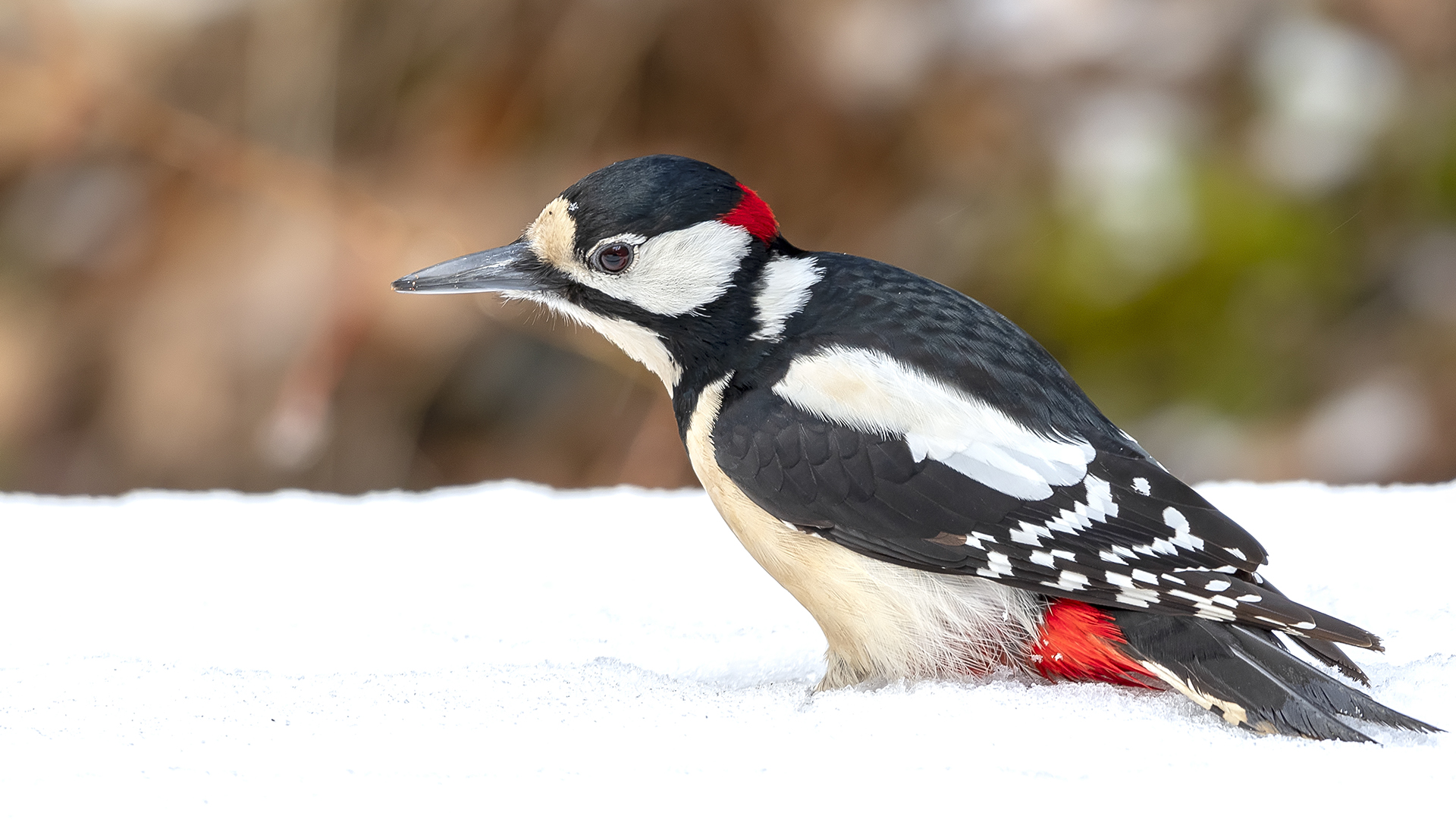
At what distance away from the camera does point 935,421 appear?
2.04 meters

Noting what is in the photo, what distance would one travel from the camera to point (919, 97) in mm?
5039

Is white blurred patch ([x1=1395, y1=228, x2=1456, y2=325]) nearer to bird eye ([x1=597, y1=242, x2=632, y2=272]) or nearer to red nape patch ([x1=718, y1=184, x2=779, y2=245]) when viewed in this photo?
red nape patch ([x1=718, y1=184, x2=779, y2=245])

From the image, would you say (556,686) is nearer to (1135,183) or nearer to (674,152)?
(1135,183)

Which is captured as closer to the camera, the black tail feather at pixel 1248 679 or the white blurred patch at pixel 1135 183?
the black tail feather at pixel 1248 679

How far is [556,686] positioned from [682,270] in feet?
2.39

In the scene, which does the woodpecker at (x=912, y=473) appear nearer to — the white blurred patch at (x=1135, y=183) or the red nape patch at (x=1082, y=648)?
the red nape patch at (x=1082, y=648)

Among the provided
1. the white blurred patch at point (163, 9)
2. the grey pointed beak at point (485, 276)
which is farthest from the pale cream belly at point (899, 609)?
the white blurred patch at point (163, 9)

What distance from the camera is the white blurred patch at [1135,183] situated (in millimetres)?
4496

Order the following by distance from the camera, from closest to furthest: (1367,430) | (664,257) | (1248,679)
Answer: (1248,679)
(664,257)
(1367,430)

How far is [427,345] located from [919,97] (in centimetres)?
205

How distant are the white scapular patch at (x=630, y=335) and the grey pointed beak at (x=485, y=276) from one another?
0.10 ft

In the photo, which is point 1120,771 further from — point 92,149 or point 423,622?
point 92,149

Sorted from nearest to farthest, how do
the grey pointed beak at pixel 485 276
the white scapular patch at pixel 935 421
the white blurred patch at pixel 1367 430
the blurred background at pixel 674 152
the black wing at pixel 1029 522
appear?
the black wing at pixel 1029 522, the white scapular patch at pixel 935 421, the grey pointed beak at pixel 485 276, the blurred background at pixel 674 152, the white blurred patch at pixel 1367 430

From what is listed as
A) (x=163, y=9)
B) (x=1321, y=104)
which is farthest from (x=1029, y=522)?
(x=163, y=9)
